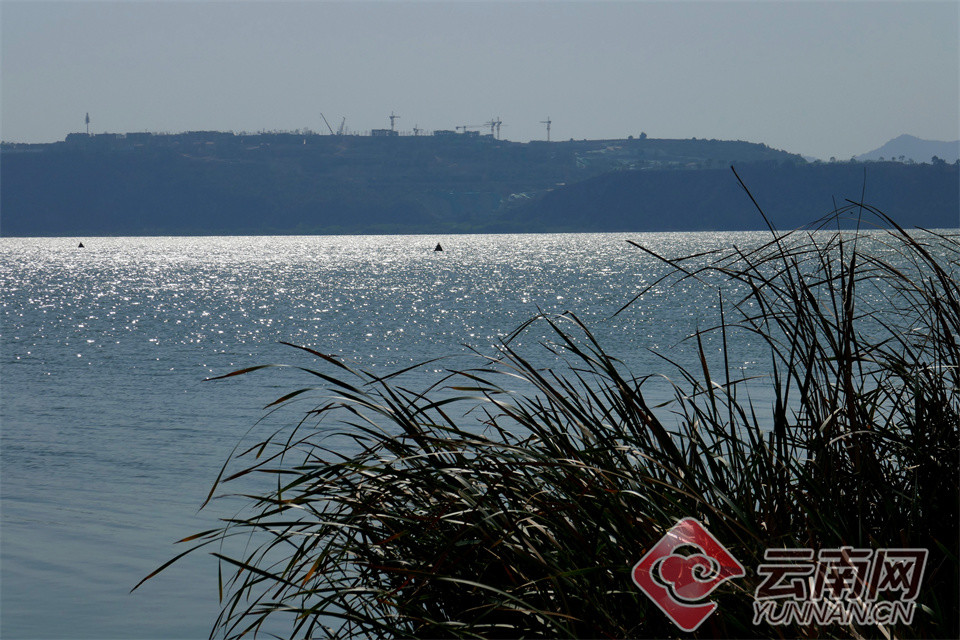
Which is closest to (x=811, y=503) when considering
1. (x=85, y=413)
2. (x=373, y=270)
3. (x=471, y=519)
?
(x=471, y=519)

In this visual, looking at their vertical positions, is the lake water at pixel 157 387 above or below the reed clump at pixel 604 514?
below

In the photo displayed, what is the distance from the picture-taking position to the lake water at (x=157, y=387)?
7973 millimetres

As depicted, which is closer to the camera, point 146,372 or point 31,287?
point 146,372

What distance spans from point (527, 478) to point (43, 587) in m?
6.77

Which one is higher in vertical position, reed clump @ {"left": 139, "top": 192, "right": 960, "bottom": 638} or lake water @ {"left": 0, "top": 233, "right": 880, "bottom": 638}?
reed clump @ {"left": 139, "top": 192, "right": 960, "bottom": 638}

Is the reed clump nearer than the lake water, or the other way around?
the reed clump

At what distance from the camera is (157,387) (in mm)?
20828

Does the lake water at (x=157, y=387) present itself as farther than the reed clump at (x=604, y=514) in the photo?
Yes

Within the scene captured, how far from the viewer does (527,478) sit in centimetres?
293

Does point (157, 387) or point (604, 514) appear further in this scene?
point (157, 387)

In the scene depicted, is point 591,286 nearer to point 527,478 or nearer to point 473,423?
point 473,423

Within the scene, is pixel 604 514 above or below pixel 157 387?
above

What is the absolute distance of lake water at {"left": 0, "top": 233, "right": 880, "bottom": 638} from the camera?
26.2ft

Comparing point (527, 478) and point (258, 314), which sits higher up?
point (527, 478)
